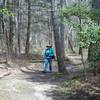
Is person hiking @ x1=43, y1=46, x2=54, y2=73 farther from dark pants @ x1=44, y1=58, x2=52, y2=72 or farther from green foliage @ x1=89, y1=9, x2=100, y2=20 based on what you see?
green foliage @ x1=89, y1=9, x2=100, y2=20

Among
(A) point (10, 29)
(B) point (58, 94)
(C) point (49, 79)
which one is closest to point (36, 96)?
(B) point (58, 94)

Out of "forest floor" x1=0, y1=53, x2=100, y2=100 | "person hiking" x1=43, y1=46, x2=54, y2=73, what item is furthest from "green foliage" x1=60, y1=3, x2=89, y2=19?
"person hiking" x1=43, y1=46, x2=54, y2=73

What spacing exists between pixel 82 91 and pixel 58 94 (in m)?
1.05

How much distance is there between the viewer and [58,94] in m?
14.1

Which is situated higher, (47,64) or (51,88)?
(47,64)

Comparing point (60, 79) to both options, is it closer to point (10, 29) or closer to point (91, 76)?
point (91, 76)

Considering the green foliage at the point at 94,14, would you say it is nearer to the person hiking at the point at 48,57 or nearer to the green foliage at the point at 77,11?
the green foliage at the point at 77,11

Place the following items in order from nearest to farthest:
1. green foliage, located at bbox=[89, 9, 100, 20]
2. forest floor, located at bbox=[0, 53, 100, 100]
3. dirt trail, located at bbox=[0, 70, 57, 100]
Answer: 1. dirt trail, located at bbox=[0, 70, 57, 100]
2. forest floor, located at bbox=[0, 53, 100, 100]
3. green foliage, located at bbox=[89, 9, 100, 20]

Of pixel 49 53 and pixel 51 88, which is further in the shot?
pixel 49 53

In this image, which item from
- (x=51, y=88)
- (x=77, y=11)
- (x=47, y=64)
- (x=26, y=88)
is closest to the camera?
(x=26, y=88)

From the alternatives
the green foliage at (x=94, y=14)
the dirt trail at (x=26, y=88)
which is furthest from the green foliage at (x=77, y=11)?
the dirt trail at (x=26, y=88)

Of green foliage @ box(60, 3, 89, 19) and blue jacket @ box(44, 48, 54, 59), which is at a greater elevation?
green foliage @ box(60, 3, 89, 19)

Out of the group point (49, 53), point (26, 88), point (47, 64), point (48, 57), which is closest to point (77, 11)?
point (26, 88)

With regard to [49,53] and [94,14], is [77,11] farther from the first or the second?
[49,53]
